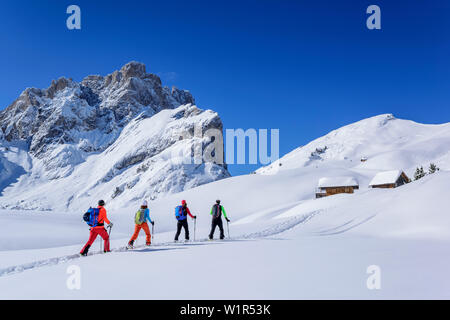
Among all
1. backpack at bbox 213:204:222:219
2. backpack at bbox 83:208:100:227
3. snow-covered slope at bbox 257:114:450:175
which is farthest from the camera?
snow-covered slope at bbox 257:114:450:175

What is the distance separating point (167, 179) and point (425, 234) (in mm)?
91388

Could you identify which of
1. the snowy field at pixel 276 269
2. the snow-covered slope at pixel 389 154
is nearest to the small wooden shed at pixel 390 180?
the snow-covered slope at pixel 389 154

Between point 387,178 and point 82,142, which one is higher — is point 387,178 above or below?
below

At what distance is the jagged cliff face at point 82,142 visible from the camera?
114375mm

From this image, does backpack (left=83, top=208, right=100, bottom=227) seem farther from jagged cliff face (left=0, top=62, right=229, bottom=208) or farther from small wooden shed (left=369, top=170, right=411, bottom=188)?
jagged cliff face (left=0, top=62, right=229, bottom=208)

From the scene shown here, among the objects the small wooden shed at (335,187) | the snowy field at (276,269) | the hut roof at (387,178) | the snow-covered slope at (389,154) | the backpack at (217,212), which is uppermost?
the snow-covered slope at (389,154)

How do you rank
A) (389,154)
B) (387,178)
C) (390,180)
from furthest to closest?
(389,154) → (387,178) → (390,180)

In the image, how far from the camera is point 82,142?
549 feet

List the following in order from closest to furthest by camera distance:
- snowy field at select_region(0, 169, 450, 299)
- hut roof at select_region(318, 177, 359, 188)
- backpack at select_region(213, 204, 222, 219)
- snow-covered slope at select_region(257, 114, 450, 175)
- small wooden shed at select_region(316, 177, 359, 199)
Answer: snowy field at select_region(0, 169, 450, 299), backpack at select_region(213, 204, 222, 219), small wooden shed at select_region(316, 177, 359, 199), hut roof at select_region(318, 177, 359, 188), snow-covered slope at select_region(257, 114, 450, 175)

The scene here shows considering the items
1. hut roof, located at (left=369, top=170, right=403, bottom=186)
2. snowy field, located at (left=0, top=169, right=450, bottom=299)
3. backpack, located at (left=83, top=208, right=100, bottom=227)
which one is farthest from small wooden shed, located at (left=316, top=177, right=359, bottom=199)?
backpack, located at (left=83, top=208, right=100, bottom=227)

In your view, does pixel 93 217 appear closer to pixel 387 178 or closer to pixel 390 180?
pixel 390 180

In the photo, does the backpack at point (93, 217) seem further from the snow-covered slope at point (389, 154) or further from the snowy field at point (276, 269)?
the snow-covered slope at point (389, 154)

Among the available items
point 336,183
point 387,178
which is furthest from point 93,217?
point 387,178

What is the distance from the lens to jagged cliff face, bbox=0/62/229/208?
375ft
